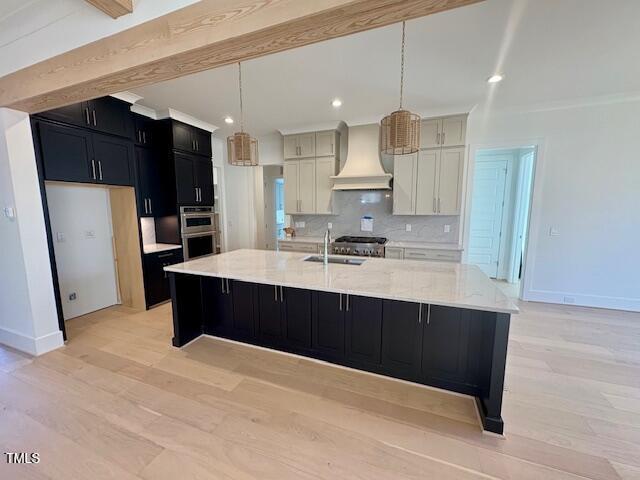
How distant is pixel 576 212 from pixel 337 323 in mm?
3870

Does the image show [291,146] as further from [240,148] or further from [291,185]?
[240,148]

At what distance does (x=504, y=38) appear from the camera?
7.11ft

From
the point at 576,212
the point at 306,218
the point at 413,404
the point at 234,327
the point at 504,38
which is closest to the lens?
the point at 413,404

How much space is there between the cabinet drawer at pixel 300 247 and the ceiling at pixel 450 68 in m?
2.04

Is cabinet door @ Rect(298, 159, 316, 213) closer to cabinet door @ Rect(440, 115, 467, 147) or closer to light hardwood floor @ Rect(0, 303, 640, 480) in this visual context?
cabinet door @ Rect(440, 115, 467, 147)

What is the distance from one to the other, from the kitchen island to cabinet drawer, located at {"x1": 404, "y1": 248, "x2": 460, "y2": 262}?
1.27 m

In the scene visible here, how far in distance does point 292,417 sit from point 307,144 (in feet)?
13.2

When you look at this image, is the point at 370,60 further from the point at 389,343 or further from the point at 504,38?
the point at 389,343

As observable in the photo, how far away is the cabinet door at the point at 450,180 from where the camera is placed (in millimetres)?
3846

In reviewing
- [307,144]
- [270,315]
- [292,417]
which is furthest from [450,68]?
[292,417]

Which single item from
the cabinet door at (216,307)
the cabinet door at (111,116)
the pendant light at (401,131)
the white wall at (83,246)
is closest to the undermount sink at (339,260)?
the cabinet door at (216,307)

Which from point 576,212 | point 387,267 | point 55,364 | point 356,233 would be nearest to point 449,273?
point 387,267

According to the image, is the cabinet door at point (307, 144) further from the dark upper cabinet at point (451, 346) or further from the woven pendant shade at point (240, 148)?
the dark upper cabinet at point (451, 346)

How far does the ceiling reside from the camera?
197cm
